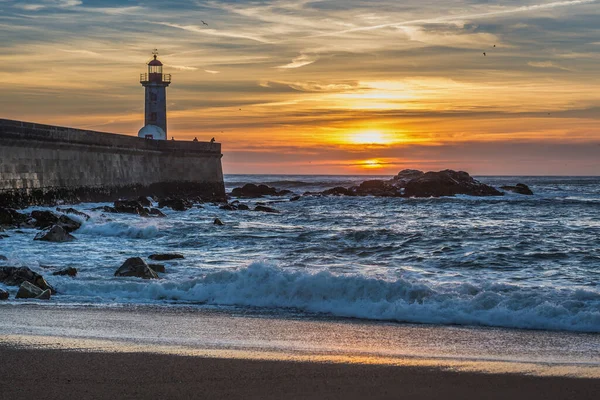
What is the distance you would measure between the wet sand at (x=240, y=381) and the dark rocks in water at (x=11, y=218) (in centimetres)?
1201

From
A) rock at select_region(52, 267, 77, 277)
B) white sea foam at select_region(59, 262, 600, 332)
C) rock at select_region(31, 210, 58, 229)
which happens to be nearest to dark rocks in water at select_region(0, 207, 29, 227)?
rock at select_region(31, 210, 58, 229)

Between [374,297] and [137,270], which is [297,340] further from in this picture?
[137,270]

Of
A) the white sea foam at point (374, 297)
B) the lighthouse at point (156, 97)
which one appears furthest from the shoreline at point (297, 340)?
the lighthouse at point (156, 97)

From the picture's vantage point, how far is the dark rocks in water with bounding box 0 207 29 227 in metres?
15.9

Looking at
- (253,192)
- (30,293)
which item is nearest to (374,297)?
(30,293)

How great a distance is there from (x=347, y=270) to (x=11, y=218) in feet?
30.2

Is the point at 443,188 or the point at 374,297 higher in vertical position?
the point at 443,188

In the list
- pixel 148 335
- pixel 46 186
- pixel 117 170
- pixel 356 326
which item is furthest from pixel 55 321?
pixel 117 170

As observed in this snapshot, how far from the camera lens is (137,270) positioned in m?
9.02

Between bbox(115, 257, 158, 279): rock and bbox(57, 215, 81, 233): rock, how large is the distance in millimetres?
7359

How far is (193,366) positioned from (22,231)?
37.8ft

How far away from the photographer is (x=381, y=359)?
191 inches

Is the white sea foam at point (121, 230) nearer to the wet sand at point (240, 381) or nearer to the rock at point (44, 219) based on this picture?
the rock at point (44, 219)

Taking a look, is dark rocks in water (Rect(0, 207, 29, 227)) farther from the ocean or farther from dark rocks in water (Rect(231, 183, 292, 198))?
dark rocks in water (Rect(231, 183, 292, 198))
